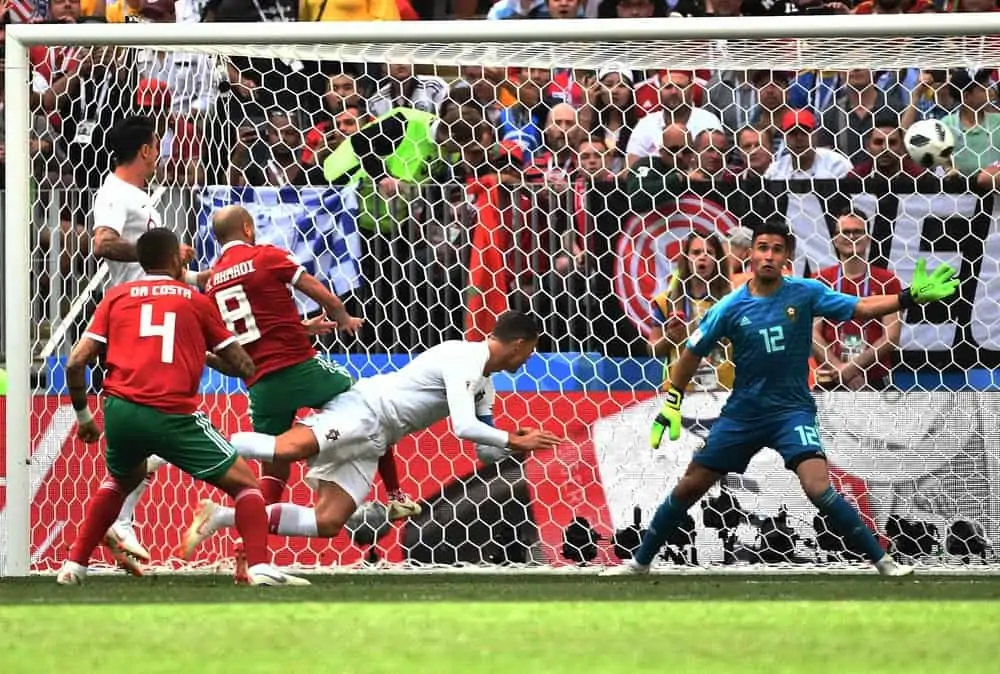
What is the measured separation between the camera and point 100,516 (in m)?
Answer: 7.92

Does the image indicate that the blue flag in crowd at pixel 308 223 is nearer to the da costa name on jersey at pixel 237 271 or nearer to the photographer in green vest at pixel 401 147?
the photographer in green vest at pixel 401 147

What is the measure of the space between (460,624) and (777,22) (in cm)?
415

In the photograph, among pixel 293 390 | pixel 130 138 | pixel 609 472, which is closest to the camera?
pixel 293 390

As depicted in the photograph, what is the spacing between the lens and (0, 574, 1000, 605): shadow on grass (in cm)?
697

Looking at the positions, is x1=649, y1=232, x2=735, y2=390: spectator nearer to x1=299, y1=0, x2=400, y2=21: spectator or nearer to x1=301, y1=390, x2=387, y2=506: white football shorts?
x1=301, y1=390, x2=387, y2=506: white football shorts

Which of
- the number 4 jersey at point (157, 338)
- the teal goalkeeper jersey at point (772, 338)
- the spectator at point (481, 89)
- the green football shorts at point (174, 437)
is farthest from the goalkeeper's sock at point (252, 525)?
the spectator at point (481, 89)

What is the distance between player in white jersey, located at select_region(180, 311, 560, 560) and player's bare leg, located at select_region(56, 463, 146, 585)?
51 cm

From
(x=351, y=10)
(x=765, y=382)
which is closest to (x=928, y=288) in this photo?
(x=765, y=382)

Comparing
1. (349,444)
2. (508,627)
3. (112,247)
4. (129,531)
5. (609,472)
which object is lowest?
(129,531)

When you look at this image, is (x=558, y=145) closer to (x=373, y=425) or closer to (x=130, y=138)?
(x=373, y=425)

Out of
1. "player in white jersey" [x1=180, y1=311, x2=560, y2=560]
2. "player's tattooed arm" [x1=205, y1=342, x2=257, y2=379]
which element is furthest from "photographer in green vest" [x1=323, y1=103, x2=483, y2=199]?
"player's tattooed arm" [x1=205, y1=342, x2=257, y2=379]

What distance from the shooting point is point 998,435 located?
366 inches

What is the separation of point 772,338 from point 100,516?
3027mm

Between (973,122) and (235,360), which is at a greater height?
(973,122)
